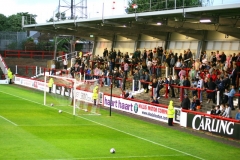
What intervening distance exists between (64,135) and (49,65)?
39625 millimetres

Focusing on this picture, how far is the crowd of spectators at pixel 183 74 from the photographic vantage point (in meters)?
30.3

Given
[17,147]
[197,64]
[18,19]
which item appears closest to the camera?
[17,147]

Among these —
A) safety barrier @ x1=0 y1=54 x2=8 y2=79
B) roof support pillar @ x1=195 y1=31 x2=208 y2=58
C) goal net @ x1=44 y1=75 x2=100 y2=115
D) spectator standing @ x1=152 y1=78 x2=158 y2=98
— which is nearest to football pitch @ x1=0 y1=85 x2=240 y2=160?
goal net @ x1=44 y1=75 x2=100 y2=115

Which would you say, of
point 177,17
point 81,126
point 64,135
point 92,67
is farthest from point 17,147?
point 92,67

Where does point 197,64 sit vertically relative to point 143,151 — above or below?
above

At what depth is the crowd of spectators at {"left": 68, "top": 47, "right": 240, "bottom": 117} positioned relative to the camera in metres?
30.3

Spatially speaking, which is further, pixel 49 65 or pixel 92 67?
pixel 49 65

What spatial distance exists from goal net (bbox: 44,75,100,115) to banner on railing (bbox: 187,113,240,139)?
8593 mm

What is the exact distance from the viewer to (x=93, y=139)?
77.5ft

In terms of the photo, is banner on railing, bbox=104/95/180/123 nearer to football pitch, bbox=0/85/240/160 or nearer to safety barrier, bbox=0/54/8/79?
football pitch, bbox=0/85/240/160

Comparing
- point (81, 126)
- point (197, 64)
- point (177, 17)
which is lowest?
point (81, 126)

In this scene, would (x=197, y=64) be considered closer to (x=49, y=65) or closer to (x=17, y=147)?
(x=17, y=147)

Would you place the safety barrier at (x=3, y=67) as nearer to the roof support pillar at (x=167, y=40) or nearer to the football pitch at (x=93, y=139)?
the roof support pillar at (x=167, y=40)

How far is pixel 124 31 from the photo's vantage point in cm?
5091
